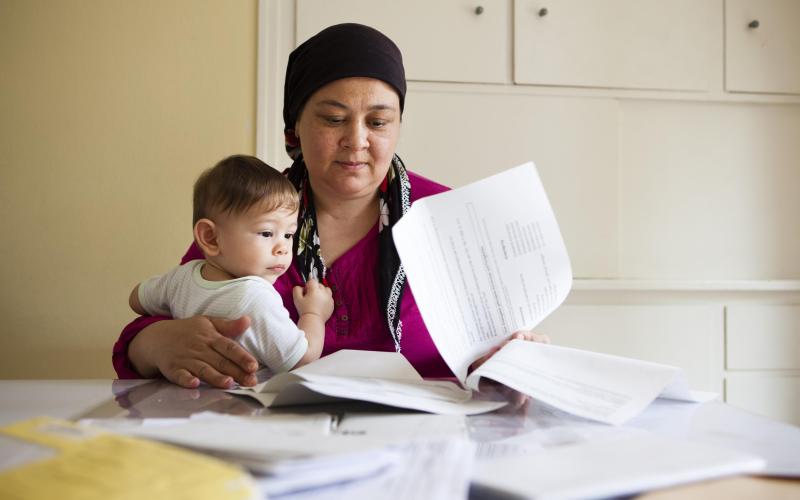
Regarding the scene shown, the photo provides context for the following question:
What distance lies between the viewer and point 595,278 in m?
2.08

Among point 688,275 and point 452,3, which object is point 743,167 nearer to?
point 688,275

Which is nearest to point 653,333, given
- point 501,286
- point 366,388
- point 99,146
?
point 501,286

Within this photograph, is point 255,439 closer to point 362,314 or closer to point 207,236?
point 207,236

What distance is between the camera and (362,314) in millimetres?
1330

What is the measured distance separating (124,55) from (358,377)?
1499mm

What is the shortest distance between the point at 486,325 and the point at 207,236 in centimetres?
46

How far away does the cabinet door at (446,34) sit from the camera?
2012 mm

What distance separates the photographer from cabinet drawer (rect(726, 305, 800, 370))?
2104mm

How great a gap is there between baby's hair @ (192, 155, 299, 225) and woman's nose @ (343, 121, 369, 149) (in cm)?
19

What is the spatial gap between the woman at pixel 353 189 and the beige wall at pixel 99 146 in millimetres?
661

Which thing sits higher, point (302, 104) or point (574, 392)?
point (302, 104)

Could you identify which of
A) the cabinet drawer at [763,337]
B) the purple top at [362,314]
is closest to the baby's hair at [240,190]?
the purple top at [362,314]

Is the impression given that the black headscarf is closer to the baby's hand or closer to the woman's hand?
the baby's hand

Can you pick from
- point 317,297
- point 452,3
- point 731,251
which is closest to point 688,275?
point 731,251
